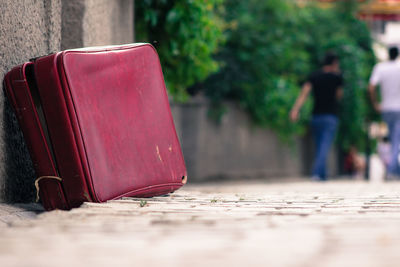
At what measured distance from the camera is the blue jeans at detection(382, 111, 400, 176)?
8.16 m

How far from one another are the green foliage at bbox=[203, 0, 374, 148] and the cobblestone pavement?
8.37 m

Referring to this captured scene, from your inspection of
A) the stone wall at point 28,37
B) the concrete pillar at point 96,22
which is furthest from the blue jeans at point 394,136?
the stone wall at point 28,37

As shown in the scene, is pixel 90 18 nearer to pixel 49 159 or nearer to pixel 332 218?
pixel 49 159

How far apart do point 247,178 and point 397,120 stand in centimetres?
383

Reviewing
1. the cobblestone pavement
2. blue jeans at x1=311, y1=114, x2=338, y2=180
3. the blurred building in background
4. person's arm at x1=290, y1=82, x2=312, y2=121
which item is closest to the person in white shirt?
blue jeans at x1=311, y1=114, x2=338, y2=180

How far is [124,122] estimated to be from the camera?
342 centimetres

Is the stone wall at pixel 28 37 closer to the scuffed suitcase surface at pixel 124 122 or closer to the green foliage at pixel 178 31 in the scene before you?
the scuffed suitcase surface at pixel 124 122

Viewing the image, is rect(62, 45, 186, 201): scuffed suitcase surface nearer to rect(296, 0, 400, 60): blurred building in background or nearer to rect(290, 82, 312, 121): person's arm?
rect(290, 82, 312, 121): person's arm

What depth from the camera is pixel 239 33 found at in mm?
11383

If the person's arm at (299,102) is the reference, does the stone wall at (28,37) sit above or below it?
above

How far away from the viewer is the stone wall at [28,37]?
359 centimetres

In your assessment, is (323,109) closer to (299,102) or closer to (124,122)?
(299,102)

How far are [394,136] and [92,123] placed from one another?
571 cm

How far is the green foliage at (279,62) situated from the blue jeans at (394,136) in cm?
310
